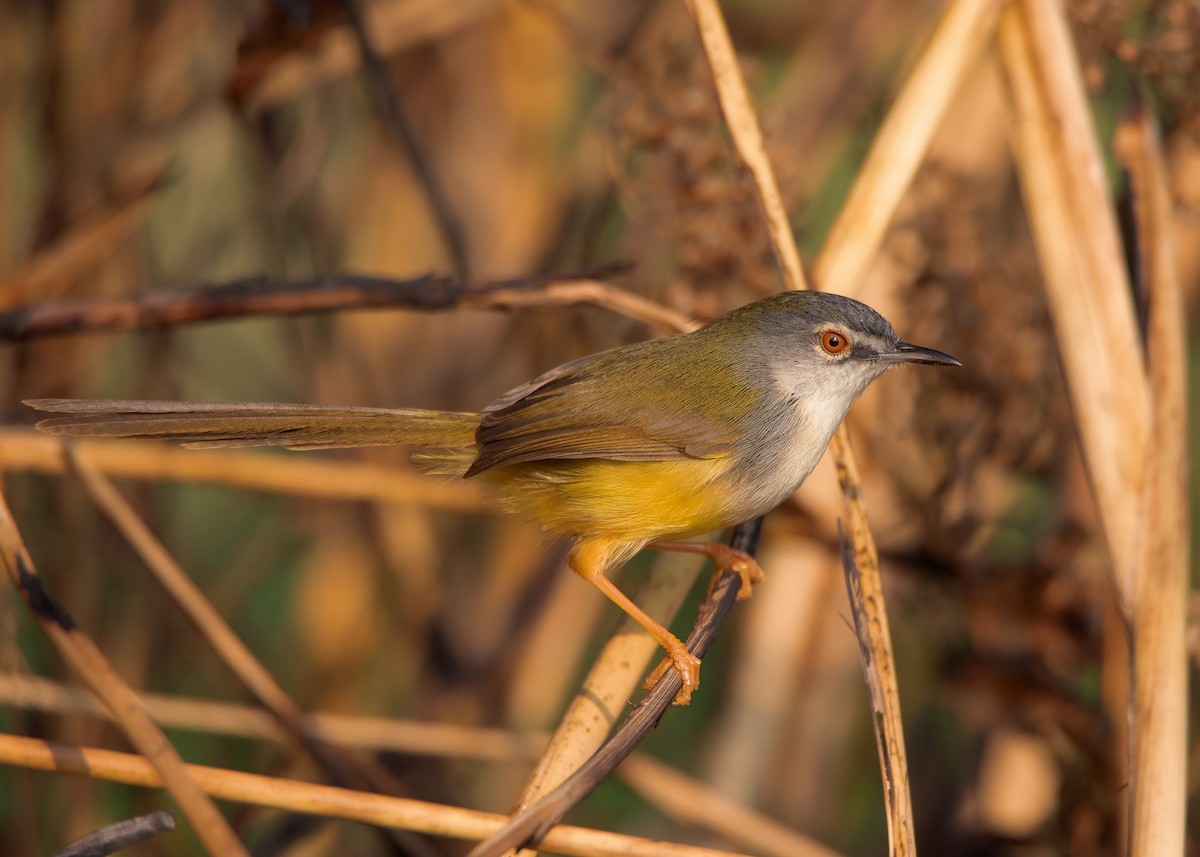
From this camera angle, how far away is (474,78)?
415 centimetres

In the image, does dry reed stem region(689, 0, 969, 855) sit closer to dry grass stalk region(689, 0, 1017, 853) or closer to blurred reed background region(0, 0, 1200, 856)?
dry grass stalk region(689, 0, 1017, 853)

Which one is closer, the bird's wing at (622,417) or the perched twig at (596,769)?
the perched twig at (596,769)

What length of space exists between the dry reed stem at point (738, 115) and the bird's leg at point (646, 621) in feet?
2.67

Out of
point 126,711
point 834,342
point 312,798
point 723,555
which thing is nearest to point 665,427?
point 723,555

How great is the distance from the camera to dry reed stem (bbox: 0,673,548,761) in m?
3.06

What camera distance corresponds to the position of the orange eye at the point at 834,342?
273 cm

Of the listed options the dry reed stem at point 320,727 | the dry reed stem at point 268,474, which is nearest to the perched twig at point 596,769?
the dry reed stem at point 268,474

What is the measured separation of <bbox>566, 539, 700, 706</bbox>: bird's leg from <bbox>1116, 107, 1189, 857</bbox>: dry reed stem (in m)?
0.82

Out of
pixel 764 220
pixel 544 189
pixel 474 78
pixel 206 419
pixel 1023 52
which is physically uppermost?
pixel 474 78

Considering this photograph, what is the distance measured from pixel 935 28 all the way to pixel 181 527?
329 cm

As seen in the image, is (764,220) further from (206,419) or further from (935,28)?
(206,419)

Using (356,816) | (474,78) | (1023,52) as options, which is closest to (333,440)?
(356,816)

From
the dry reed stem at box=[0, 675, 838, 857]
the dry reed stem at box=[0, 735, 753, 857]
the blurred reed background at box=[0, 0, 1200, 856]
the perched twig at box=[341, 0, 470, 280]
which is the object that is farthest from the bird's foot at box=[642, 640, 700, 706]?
the perched twig at box=[341, 0, 470, 280]

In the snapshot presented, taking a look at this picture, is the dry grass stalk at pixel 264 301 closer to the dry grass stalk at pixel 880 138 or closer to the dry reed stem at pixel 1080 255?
the dry grass stalk at pixel 880 138
